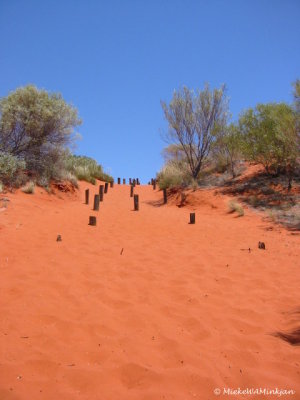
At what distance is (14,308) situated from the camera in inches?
145

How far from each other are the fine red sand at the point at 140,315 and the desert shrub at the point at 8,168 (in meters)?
4.27

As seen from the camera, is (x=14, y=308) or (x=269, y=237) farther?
(x=269, y=237)

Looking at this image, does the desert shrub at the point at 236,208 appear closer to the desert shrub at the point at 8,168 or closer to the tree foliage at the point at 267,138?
the tree foliage at the point at 267,138

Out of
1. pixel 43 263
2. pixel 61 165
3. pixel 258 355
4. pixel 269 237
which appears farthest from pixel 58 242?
pixel 61 165

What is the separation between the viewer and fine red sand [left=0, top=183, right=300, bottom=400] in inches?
103

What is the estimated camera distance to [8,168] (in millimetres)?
11852

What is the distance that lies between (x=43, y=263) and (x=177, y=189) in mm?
12857

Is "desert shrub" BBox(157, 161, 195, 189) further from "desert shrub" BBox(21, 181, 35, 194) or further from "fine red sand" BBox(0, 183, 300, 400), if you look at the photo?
"fine red sand" BBox(0, 183, 300, 400)

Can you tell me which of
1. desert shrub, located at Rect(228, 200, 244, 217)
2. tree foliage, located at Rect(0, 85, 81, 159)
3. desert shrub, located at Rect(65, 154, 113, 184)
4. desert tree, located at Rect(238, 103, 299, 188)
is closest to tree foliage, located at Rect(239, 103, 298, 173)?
desert tree, located at Rect(238, 103, 299, 188)

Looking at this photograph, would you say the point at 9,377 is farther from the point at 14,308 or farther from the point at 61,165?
the point at 61,165

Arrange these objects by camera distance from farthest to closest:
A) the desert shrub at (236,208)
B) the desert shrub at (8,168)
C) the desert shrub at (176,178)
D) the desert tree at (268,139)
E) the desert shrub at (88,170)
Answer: the desert shrub at (88,170)
the desert shrub at (176,178)
the desert tree at (268,139)
the desert shrub at (236,208)
the desert shrub at (8,168)

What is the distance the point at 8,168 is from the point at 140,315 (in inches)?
394

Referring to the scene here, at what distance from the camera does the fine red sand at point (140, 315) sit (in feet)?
8.61

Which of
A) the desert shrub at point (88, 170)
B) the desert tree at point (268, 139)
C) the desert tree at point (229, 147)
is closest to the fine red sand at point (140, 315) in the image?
the desert tree at point (268, 139)
